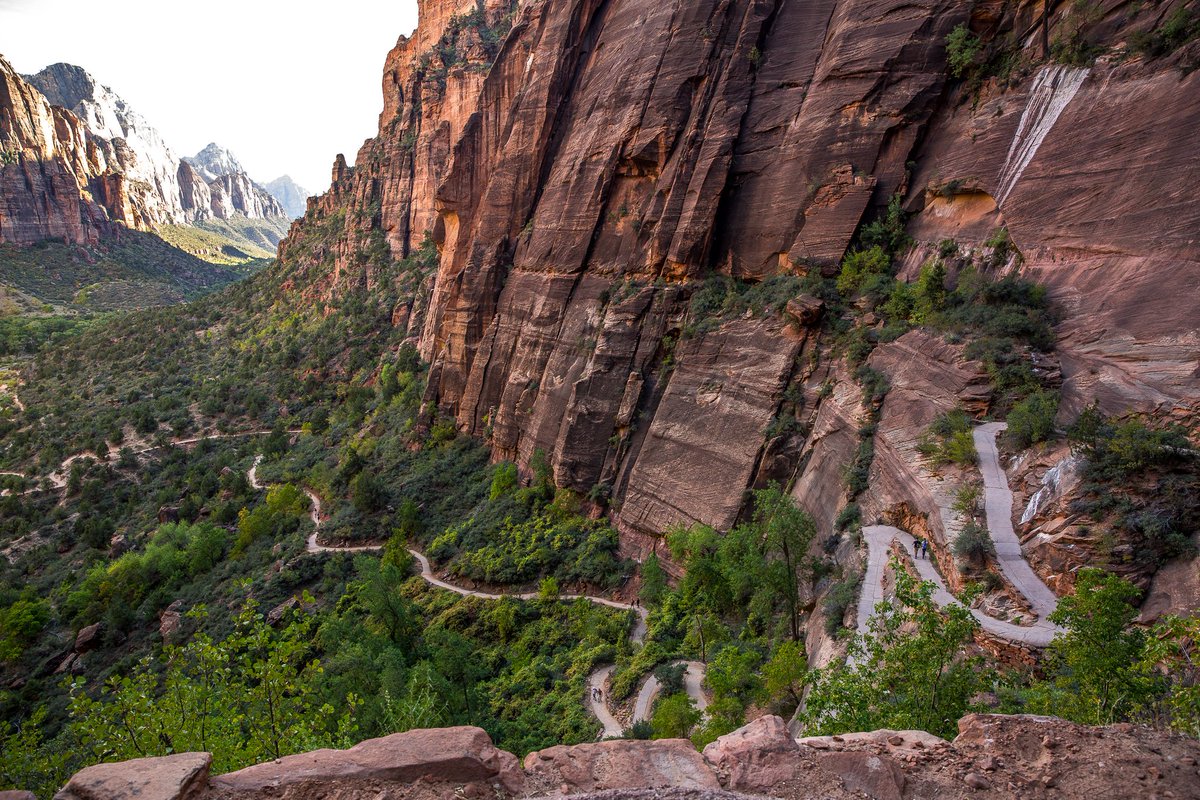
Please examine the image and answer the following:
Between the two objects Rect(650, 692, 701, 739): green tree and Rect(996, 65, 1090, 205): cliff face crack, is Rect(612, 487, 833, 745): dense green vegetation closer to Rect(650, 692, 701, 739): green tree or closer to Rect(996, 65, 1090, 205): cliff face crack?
Rect(650, 692, 701, 739): green tree

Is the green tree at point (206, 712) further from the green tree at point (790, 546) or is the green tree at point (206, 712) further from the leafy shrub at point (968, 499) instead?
the leafy shrub at point (968, 499)

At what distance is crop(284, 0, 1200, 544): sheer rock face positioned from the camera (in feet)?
55.6

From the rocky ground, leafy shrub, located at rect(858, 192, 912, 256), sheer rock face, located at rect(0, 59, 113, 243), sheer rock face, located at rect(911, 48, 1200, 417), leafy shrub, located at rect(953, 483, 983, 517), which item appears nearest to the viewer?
the rocky ground

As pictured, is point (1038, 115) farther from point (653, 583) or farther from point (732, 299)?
point (653, 583)

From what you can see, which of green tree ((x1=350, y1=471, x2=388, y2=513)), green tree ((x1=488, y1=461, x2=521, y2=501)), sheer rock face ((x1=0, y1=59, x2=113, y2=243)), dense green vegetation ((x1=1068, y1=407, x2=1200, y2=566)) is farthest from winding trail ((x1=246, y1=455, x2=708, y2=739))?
sheer rock face ((x1=0, y1=59, x2=113, y2=243))

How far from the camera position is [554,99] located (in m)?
38.5

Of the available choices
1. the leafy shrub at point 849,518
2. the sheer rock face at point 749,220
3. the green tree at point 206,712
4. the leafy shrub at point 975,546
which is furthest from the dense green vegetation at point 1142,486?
the green tree at point 206,712

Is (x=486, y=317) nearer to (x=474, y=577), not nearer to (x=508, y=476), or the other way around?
(x=508, y=476)

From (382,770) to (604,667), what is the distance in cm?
1763

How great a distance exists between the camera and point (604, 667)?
72.5ft

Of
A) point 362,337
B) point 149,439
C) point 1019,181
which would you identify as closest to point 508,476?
point 1019,181

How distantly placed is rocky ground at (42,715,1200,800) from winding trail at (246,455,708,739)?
11.6 meters

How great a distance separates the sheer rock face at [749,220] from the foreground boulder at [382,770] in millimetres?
13530

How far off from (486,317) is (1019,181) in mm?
31272
